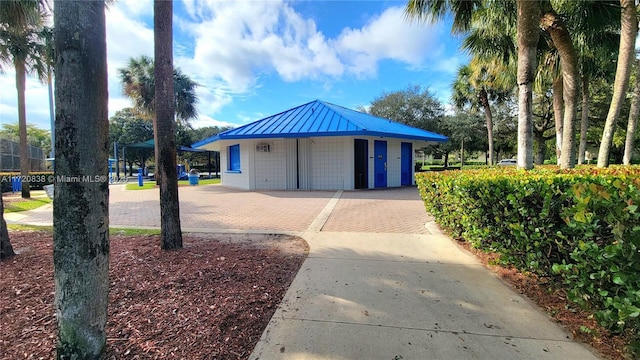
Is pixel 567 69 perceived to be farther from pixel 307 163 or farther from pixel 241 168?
pixel 241 168

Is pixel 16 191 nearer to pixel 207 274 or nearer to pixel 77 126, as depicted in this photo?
pixel 207 274

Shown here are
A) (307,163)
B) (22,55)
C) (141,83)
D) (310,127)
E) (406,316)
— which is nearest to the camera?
(406,316)

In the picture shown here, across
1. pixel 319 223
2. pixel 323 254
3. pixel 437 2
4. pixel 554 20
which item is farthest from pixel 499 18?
pixel 323 254

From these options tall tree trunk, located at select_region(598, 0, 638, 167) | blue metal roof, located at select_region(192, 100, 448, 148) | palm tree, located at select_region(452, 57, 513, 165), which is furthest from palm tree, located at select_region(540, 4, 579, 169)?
palm tree, located at select_region(452, 57, 513, 165)

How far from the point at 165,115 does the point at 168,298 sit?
9.34 ft

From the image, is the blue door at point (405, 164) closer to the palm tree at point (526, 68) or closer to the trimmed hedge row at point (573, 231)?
the palm tree at point (526, 68)

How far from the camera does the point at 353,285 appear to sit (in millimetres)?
3594

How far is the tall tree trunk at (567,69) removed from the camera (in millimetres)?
7742

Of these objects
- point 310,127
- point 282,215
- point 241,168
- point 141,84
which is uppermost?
point 141,84

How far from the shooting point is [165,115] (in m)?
4.60

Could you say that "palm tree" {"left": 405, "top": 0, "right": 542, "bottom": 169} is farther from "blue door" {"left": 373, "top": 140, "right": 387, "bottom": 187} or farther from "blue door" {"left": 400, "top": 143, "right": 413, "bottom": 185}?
"blue door" {"left": 400, "top": 143, "right": 413, "bottom": 185}

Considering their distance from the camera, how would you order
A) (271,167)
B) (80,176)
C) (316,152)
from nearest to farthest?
(80,176) → (316,152) → (271,167)

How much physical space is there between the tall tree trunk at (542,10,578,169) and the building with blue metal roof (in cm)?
657

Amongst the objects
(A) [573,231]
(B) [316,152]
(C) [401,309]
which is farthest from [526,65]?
(B) [316,152]
